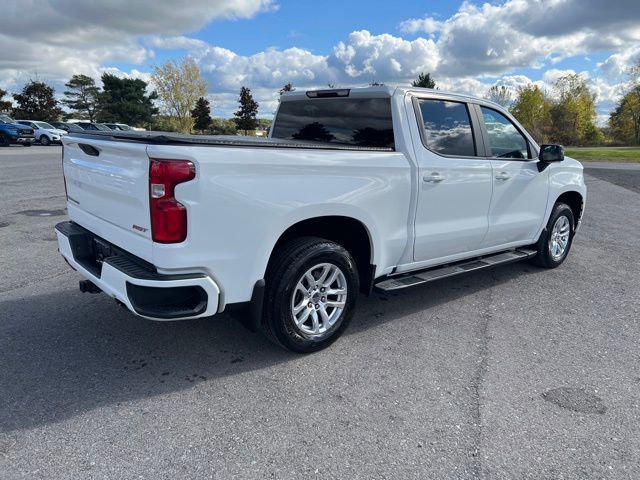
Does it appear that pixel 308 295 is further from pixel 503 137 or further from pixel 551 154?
pixel 551 154

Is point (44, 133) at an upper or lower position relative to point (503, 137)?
lower

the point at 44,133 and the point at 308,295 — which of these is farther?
the point at 44,133

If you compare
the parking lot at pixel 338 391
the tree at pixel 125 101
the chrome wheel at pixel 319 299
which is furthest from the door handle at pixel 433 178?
the tree at pixel 125 101

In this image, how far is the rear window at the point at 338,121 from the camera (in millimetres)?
4043

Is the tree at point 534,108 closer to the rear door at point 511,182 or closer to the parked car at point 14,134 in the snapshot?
the parked car at point 14,134

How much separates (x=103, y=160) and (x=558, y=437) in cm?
325

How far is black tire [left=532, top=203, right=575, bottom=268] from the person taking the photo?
18.5 ft

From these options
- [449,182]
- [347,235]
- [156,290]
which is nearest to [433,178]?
[449,182]

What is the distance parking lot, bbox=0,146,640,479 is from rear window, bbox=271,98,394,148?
1569mm

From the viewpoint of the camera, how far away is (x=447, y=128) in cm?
432

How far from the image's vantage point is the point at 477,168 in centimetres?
445

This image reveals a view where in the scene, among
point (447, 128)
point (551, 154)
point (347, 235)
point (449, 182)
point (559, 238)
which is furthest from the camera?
point (559, 238)

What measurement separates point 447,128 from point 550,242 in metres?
2.36

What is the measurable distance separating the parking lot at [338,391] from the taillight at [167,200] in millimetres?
1049
